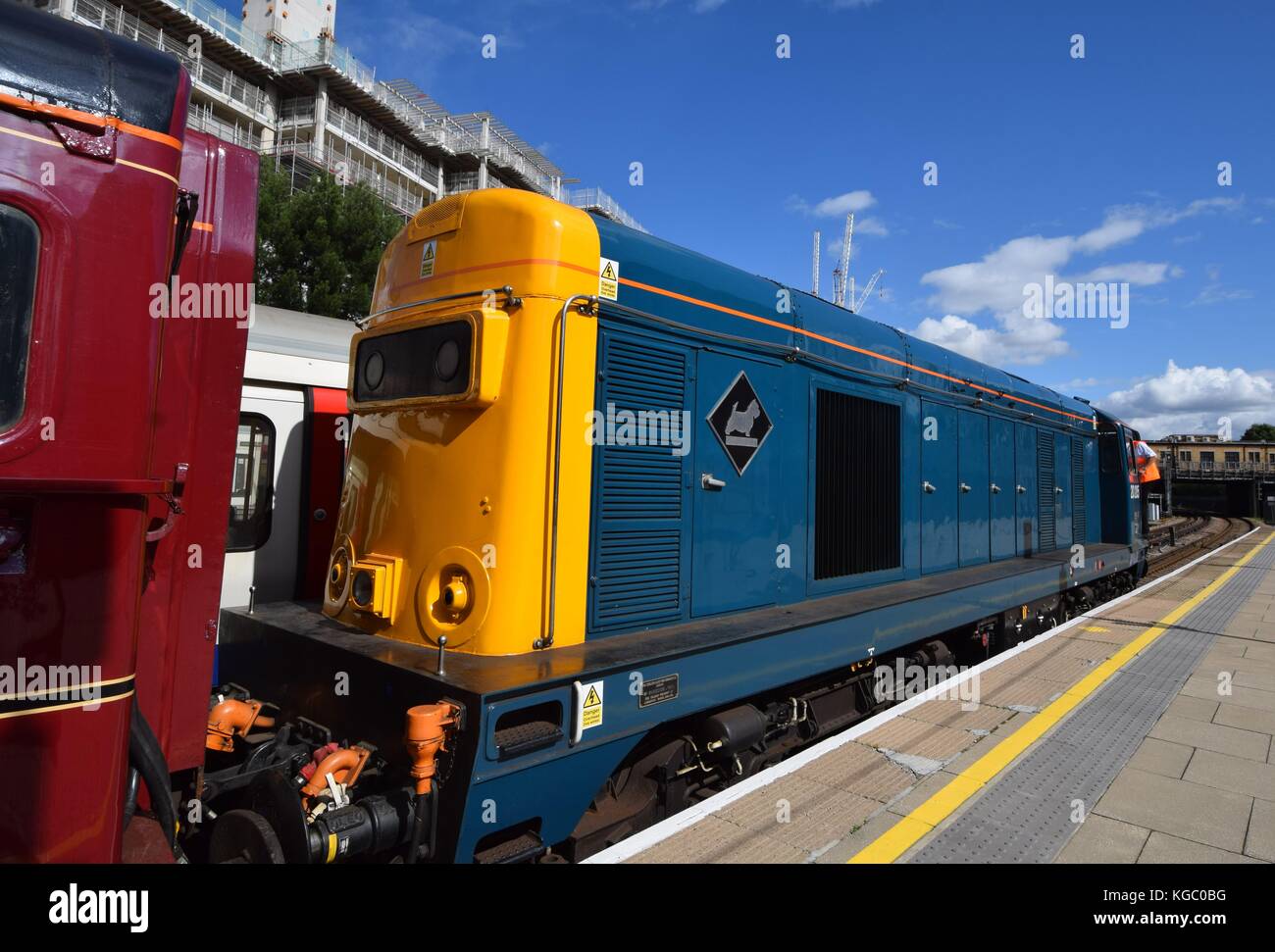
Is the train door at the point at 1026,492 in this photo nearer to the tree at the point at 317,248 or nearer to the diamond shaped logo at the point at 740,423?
the diamond shaped logo at the point at 740,423

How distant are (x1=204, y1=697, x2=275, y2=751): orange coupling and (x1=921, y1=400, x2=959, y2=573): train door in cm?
493

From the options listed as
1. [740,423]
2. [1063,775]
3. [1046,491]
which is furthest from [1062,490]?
[740,423]

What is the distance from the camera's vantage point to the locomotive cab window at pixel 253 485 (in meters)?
5.19

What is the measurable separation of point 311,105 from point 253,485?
118ft

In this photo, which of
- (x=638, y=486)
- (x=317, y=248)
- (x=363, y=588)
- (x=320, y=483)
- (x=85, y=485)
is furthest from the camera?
(x=317, y=248)

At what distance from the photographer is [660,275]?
3742 millimetres

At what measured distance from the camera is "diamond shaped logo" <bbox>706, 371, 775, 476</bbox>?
3998 mm

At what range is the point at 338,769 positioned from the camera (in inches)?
104

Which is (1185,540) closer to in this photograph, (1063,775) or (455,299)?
(1063,775)

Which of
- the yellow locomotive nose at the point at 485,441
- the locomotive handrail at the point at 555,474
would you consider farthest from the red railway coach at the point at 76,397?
the locomotive handrail at the point at 555,474

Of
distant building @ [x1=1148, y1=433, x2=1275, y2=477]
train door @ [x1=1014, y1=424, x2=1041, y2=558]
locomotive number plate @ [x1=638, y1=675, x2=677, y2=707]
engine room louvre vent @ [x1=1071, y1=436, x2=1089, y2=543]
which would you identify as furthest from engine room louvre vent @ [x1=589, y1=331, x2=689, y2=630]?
distant building @ [x1=1148, y1=433, x2=1275, y2=477]

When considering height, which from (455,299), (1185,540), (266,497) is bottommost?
(1185,540)
